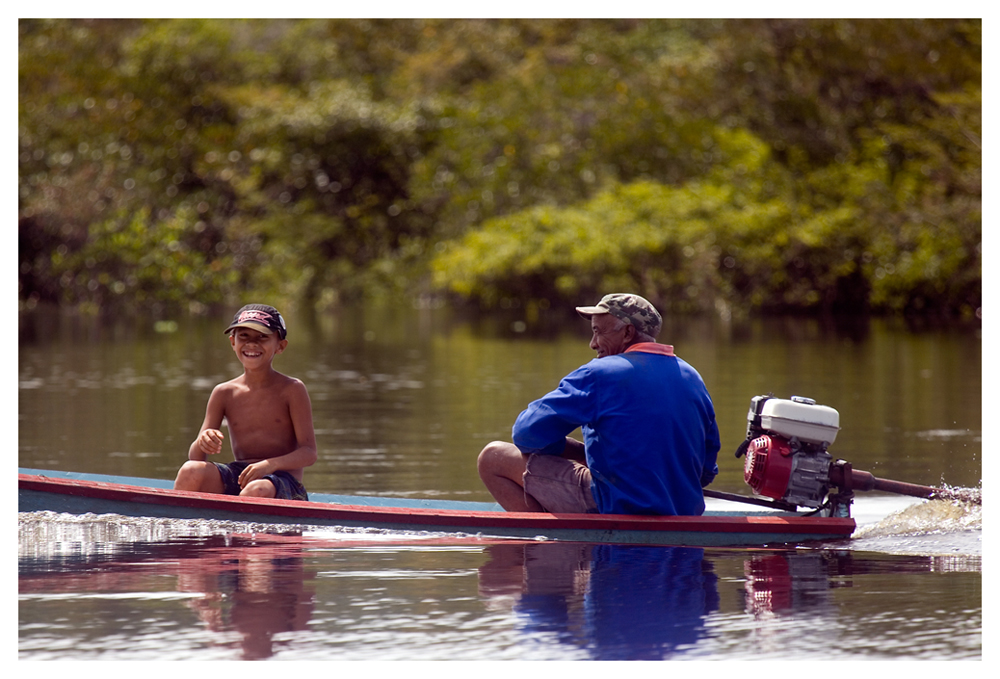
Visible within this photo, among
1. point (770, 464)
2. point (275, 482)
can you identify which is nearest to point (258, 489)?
point (275, 482)

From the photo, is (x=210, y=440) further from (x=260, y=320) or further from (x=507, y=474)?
(x=507, y=474)

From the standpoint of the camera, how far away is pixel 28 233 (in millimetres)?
34469

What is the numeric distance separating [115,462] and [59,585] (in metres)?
3.98

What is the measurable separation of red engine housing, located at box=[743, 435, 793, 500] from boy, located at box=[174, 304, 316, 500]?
6.81ft

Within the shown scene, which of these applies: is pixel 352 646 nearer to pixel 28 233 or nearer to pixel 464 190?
pixel 28 233

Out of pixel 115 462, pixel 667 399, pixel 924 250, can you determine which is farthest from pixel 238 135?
pixel 667 399

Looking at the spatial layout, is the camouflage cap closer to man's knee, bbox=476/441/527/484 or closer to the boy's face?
man's knee, bbox=476/441/527/484

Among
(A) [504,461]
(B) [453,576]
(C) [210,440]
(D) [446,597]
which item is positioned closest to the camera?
(D) [446,597]

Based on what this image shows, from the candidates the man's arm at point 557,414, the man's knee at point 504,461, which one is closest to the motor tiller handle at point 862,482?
the man's arm at point 557,414

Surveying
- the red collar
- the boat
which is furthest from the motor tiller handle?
the red collar

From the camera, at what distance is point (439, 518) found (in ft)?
22.4

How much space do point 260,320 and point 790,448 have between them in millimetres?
2550

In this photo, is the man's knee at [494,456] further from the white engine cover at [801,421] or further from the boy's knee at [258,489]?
the white engine cover at [801,421]

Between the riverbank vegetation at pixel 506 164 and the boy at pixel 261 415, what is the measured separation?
25613mm
